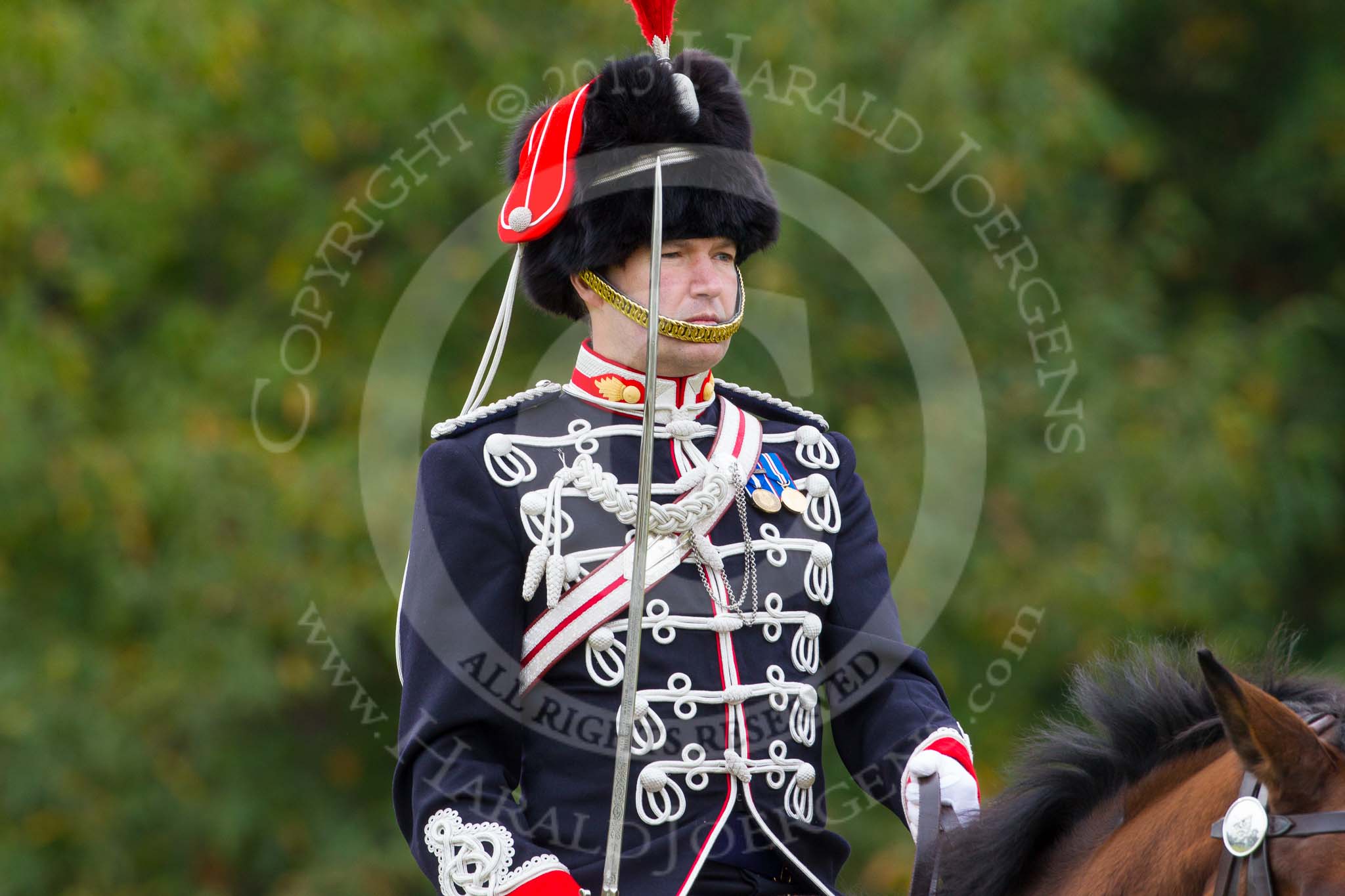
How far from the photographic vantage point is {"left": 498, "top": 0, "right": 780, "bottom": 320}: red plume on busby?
252 centimetres

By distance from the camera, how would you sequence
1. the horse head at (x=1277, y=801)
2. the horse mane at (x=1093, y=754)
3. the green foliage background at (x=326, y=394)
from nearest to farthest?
the horse head at (x=1277, y=801), the horse mane at (x=1093, y=754), the green foliage background at (x=326, y=394)

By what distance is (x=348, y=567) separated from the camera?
19.1 ft

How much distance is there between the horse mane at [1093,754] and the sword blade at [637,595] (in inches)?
16.1

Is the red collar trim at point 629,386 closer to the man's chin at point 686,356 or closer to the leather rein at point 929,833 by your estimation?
the man's chin at point 686,356

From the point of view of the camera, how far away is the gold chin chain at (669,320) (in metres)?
2.41

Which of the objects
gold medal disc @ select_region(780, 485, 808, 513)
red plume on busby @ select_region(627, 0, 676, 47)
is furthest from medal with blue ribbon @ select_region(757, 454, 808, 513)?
red plume on busby @ select_region(627, 0, 676, 47)

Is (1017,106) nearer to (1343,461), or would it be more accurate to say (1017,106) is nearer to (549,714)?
(1343,461)

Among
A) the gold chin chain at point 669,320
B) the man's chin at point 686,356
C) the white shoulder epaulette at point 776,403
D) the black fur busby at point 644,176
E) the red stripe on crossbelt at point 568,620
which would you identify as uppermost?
the black fur busby at point 644,176

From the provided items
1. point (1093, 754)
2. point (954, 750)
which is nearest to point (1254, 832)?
point (1093, 754)

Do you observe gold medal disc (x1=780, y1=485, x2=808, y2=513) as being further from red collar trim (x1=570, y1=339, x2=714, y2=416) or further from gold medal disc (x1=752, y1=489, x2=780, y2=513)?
red collar trim (x1=570, y1=339, x2=714, y2=416)

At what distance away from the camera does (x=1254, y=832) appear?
1628 mm

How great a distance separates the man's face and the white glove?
0.64m

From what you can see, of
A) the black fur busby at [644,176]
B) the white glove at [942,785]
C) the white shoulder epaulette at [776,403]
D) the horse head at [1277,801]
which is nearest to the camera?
the horse head at [1277,801]

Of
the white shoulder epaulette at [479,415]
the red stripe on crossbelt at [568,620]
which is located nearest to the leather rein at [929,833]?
the red stripe on crossbelt at [568,620]
